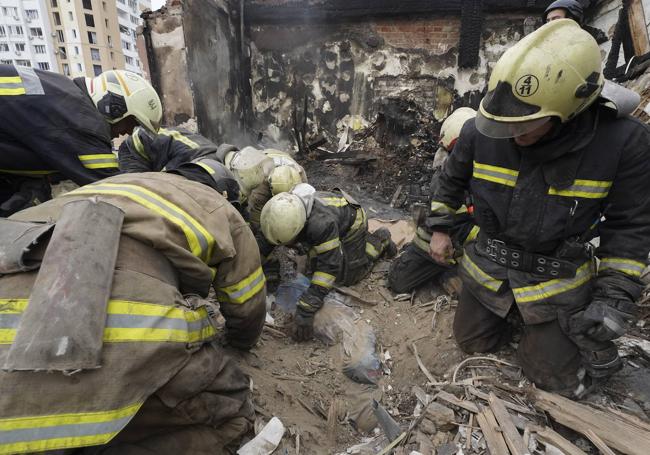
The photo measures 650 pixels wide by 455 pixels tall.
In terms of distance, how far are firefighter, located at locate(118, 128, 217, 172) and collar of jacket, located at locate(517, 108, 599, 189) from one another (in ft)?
9.68

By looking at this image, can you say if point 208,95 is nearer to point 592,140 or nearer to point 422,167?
point 422,167

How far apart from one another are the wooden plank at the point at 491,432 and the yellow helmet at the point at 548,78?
4.97ft

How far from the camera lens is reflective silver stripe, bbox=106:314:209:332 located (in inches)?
50.4

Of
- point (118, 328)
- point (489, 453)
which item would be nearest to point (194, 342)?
point (118, 328)

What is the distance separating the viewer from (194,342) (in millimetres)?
1560

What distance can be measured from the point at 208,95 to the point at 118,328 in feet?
19.6

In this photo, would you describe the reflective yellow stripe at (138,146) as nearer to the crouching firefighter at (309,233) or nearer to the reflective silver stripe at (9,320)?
the crouching firefighter at (309,233)

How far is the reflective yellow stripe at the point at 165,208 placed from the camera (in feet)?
5.16

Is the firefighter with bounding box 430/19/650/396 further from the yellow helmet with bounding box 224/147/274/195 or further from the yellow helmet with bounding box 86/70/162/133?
the yellow helmet with bounding box 86/70/162/133

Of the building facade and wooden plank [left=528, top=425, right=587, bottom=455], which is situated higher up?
the building facade

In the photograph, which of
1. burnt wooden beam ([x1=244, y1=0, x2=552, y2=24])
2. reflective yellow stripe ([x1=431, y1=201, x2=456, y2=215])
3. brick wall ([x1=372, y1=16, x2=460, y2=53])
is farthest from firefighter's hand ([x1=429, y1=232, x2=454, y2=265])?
burnt wooden beam ([x1=244, y1=0, x2=552, y2=24])

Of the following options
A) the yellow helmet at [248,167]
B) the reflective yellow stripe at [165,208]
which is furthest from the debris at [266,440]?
the yellow helmet at [248,167]

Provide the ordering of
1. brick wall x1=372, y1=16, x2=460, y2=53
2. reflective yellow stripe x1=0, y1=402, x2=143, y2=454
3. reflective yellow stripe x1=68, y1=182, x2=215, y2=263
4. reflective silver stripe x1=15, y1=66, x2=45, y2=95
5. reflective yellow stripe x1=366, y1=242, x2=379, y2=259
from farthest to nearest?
brick wall x1=372, y1=16, x2=460, y2=53, reflective yellow stripe x1=366, y1=242, x2=379, y2=259, reflective silver stripe x1=15, y1=66, x2=45, y2=95, reflective yellow stripe x1=68, y1=182, x2=215, y2=263, reflective yellow stripe x1=0, y1=402, x2=143, y2=454

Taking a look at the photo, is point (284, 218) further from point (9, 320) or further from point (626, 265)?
point (626, 265)
